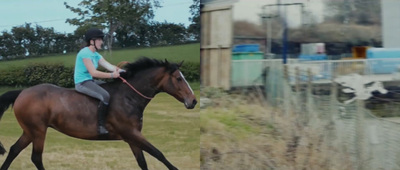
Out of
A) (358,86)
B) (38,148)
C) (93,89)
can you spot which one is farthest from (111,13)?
(358,86)

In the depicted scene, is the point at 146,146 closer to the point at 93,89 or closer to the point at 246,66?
the point at 93,89

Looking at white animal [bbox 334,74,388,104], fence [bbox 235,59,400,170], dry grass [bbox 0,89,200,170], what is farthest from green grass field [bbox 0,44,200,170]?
white animal [bbox 334,74,388,104]

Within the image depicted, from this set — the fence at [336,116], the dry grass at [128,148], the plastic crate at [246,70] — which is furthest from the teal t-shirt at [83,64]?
the fence at [336,116]

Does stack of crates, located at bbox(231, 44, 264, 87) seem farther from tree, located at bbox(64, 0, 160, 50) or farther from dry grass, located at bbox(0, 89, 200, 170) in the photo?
tree, located at bbox(64, 0, 160, 50)

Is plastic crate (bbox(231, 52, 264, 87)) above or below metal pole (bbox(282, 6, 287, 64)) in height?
below

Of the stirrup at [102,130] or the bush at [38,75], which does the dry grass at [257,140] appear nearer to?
the stirrup at [102,130]

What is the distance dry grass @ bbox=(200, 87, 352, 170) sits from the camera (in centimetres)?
361

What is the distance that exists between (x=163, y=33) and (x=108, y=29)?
0.46 m

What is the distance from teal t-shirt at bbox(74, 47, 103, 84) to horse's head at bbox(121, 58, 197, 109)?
28 centimetres

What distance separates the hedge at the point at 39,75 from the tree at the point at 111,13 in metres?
0.42

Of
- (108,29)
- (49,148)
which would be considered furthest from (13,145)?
(108,29)

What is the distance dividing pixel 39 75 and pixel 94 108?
550 mm

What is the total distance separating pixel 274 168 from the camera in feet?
12.3

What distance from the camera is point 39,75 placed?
12.9 ft
